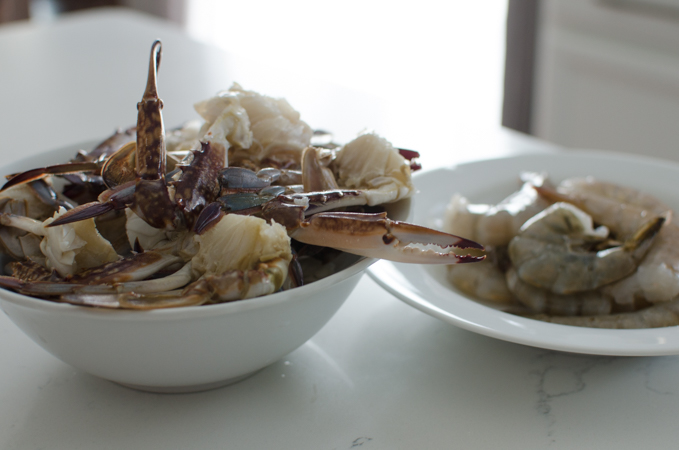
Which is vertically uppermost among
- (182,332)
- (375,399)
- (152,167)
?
(152,167)

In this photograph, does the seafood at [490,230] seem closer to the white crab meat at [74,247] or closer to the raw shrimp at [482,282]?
the raw shrimp at [482,282]

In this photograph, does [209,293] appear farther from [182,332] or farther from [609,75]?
[609,75]

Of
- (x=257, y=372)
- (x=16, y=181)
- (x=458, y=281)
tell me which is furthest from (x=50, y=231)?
(x=458, y=281)

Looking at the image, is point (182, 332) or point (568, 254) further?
point (568, 254)

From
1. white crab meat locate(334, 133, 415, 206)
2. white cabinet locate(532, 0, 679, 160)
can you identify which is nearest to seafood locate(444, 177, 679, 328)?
white crab meat locate(334, 133, 415, 206)

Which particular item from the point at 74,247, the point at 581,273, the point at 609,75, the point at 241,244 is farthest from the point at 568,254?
the point at 609,75
